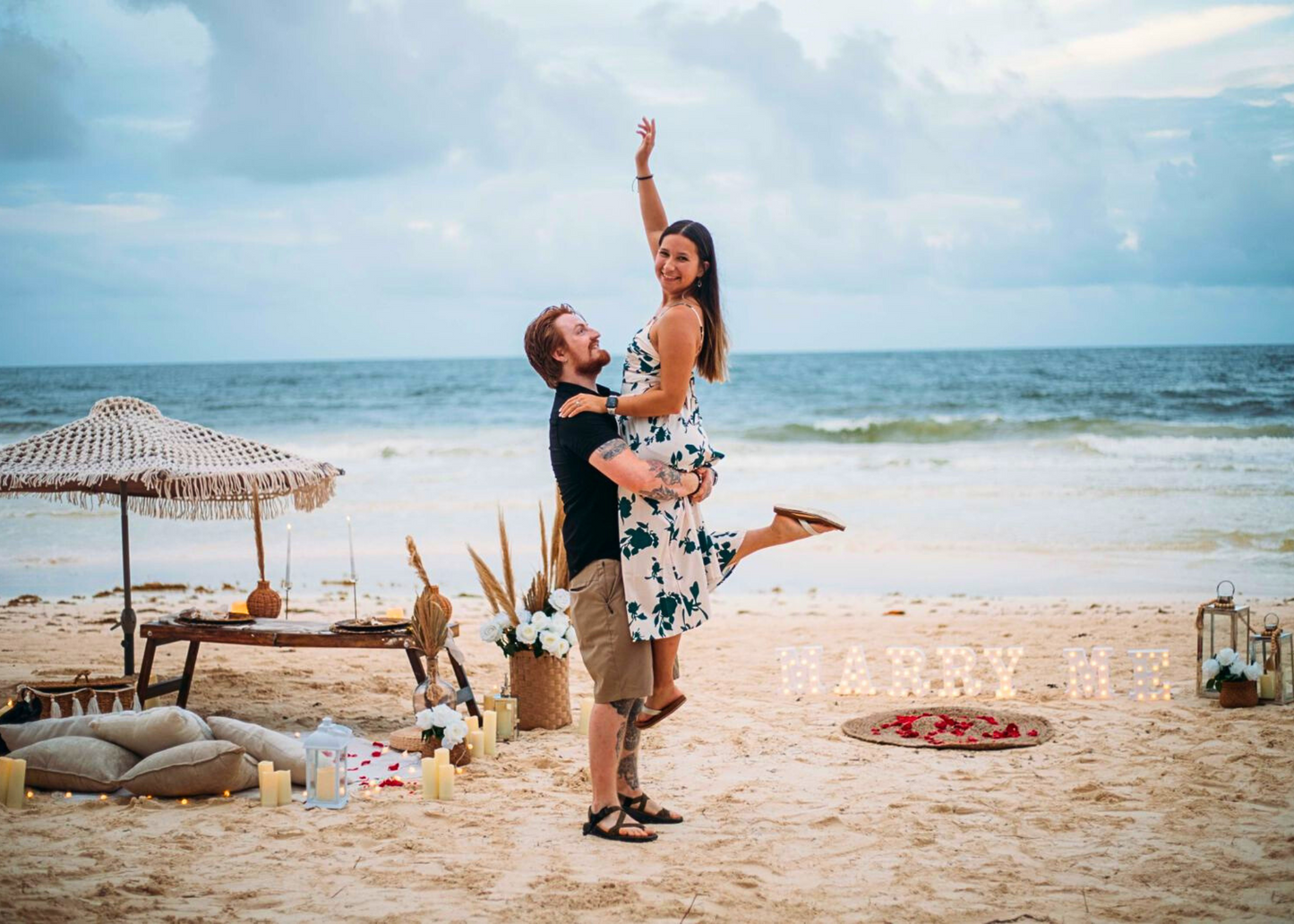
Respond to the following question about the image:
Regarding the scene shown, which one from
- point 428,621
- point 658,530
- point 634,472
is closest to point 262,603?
point 428,621

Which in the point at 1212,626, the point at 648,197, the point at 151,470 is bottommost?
the point at 1212,626

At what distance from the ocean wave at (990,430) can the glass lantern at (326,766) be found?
20.1 metres

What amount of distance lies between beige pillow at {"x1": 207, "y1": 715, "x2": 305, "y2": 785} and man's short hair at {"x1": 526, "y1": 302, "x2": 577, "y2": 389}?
6.20 feet

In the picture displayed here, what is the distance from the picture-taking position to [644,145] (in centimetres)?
427

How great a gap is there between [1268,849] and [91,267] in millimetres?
31772

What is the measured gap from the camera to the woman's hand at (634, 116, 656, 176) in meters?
4.25

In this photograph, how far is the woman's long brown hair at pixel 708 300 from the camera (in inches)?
149

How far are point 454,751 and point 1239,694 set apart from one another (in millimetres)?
3704

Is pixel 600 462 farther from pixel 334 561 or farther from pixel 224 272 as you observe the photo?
pixel 224 272

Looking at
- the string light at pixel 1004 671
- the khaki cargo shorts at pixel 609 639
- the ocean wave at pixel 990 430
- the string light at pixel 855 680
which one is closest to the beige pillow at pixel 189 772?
the khaki cargo shorts at pixel 609 639

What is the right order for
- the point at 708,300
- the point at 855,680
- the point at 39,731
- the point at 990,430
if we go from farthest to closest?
the point at 990,430
the point at 855,680
the point at 39,731
the point at 708,300

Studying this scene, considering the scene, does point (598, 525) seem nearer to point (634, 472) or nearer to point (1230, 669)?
point (634, 472)

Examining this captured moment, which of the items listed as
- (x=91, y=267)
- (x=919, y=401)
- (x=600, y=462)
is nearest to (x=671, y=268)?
(x=600, y=462)

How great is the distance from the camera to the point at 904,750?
5105mm
